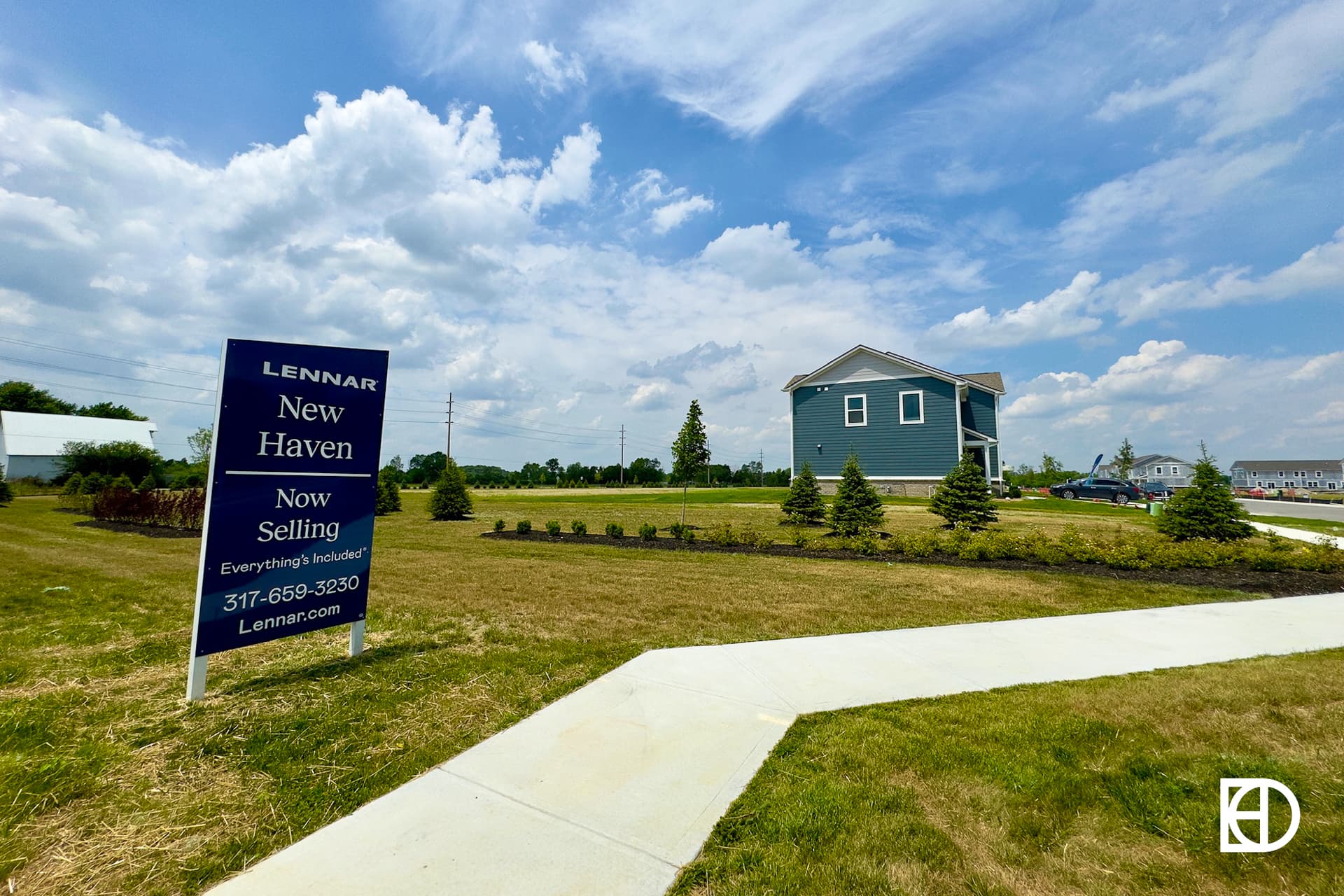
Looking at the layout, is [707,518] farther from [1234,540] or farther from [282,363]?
[282,363]

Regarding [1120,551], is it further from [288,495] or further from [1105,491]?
[1105,491]

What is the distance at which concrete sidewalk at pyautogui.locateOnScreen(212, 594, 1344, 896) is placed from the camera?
2373 millimetres

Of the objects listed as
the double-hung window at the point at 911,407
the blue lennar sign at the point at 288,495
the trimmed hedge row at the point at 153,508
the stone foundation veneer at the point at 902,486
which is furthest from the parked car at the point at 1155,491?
the trimmed hedge row at the point at 153,508

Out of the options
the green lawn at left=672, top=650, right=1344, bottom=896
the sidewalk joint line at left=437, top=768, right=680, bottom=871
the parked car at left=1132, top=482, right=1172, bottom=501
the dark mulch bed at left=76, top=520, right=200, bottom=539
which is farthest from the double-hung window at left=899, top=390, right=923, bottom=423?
the dark mulch bed at left=76, top=520, right=200, bottom=539

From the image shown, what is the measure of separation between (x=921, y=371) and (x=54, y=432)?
258 feet

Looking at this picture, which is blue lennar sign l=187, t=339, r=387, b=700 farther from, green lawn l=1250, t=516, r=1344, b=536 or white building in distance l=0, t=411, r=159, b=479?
white building in distance l=0, t=411, r=159, b=479

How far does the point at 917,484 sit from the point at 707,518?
1312 cm

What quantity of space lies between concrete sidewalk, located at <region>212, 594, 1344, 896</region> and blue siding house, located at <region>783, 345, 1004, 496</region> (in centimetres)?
2181

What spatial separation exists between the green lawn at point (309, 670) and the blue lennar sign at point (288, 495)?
1.89ft

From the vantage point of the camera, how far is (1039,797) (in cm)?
284

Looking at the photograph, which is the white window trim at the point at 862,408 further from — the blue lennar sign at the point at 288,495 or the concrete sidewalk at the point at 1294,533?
the blue lennar sign at the point at 288,495

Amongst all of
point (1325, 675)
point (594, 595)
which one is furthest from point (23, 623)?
point (1325, 675)

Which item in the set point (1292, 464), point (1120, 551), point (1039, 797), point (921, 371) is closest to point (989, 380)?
point (921, 371)

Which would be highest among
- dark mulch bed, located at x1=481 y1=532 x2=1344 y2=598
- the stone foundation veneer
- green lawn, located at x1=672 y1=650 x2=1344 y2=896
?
the stone foundation veneer
